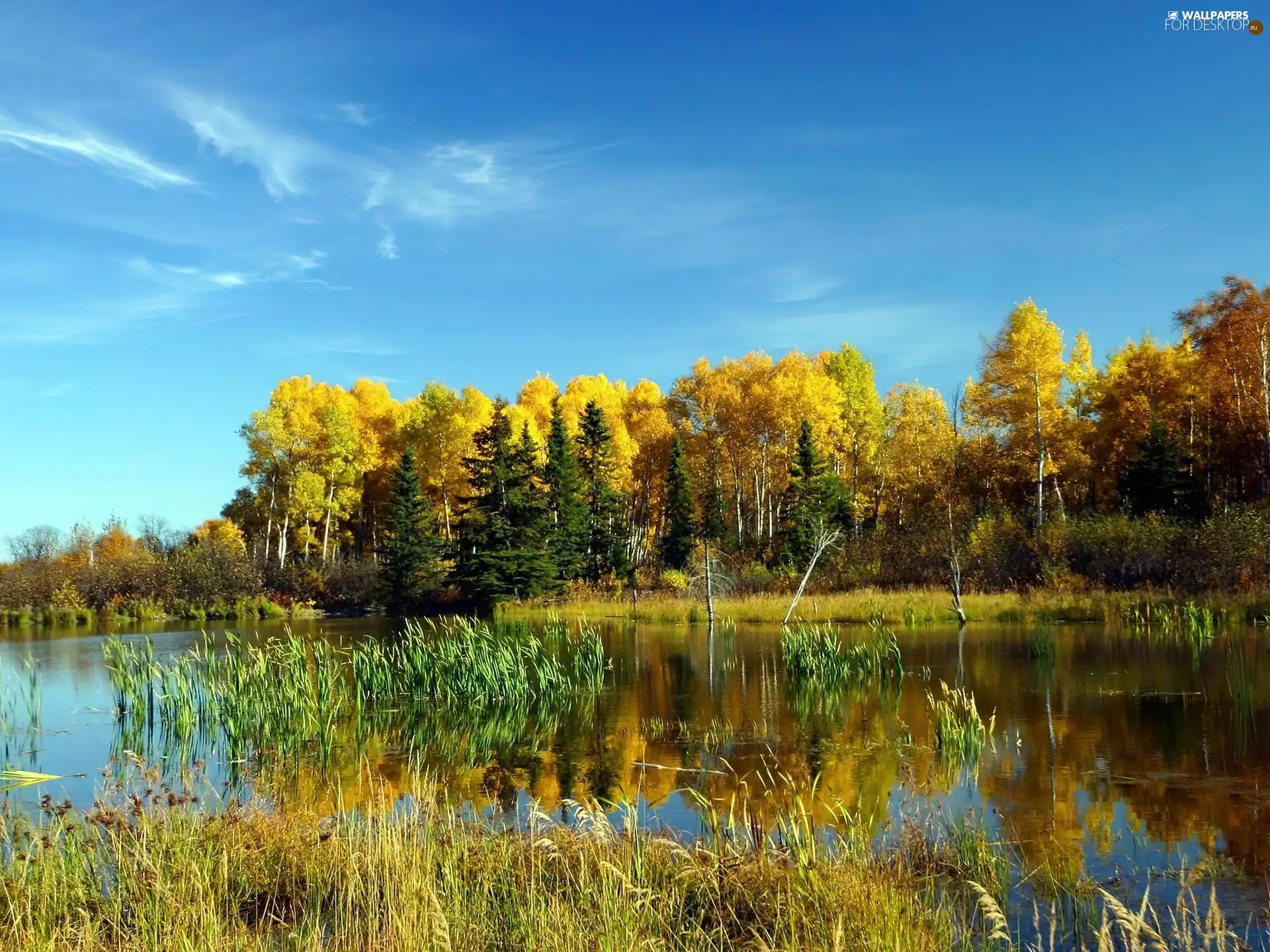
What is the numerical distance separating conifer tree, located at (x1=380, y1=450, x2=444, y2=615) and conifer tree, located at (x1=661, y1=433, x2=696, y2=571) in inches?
433

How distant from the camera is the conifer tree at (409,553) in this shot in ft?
153

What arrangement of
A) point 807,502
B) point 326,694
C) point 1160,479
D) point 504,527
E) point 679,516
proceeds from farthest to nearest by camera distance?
point 679,516 → point 807,502 → point 504,527 → point 1160,479 → point 326,694

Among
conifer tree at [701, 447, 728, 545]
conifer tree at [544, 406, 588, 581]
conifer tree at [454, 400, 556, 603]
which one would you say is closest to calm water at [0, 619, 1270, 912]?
conifer tree at [454, 400, 556, 603]

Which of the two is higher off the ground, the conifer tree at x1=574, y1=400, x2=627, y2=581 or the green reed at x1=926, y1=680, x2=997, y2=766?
the conifer tree at x1=574, y1=400, x2=627, y2=581

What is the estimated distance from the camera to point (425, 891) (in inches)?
228

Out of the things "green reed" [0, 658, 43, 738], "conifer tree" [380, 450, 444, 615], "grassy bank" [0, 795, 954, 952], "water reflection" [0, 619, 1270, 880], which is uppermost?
"conifer tree" [380, 450, 444, 615]

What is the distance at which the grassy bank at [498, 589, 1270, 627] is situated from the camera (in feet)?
90.4

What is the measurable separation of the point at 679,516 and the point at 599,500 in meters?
4.34

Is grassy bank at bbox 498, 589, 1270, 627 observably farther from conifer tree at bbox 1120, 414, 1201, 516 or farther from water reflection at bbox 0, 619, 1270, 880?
conifer tree at bbox 1120, 414, 1201, 516

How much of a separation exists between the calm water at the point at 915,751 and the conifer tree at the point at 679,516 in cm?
2587

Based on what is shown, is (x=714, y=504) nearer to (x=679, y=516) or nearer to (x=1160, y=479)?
(x=679, y=516)

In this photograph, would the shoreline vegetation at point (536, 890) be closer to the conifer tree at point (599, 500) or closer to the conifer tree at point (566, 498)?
the conifer tree at point (566, 498)

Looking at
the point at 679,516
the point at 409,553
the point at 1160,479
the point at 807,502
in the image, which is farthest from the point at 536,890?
the point at 409,553

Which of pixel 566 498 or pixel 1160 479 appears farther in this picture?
pixel 566 498
